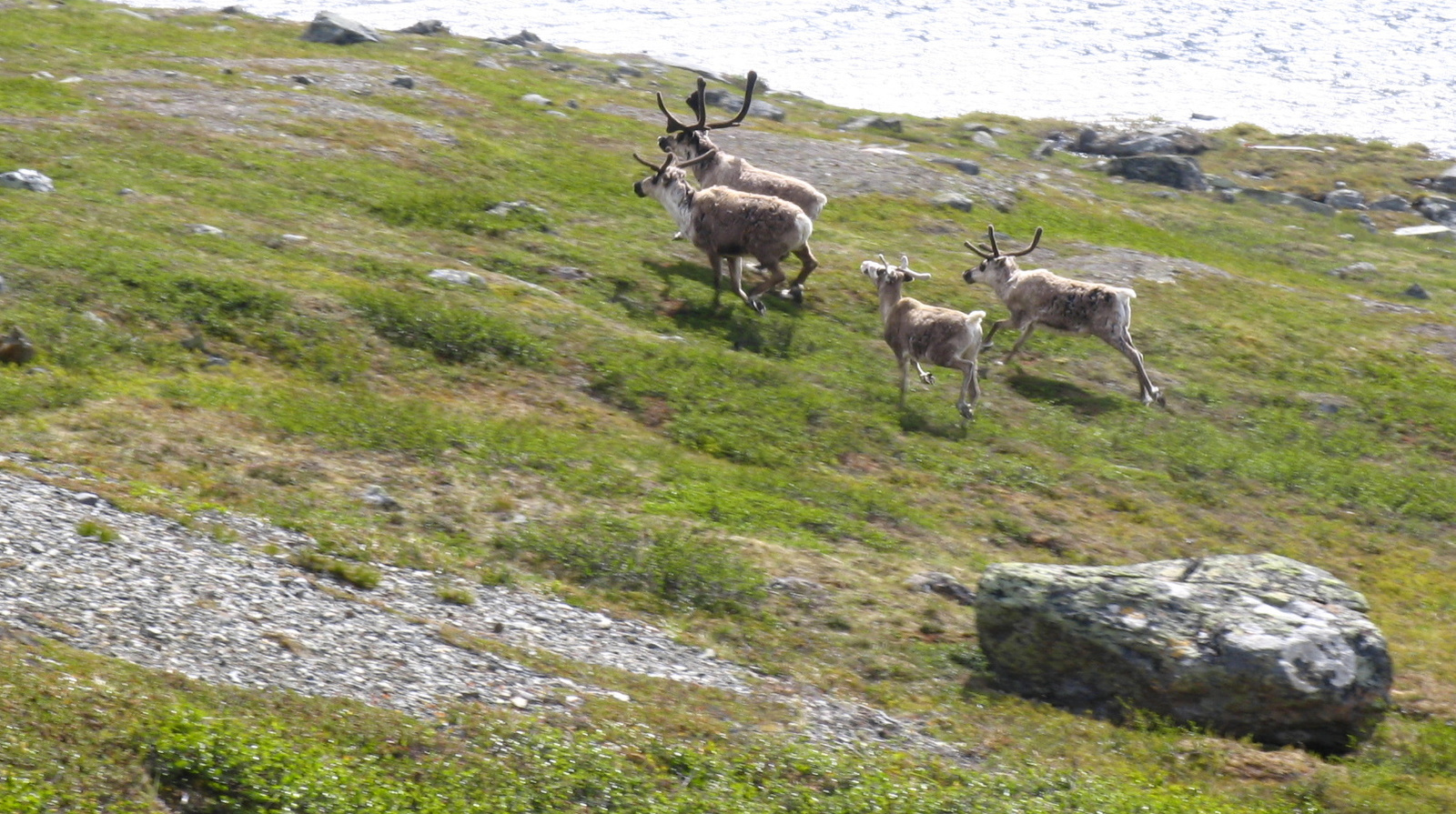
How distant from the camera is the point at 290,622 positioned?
11750mm

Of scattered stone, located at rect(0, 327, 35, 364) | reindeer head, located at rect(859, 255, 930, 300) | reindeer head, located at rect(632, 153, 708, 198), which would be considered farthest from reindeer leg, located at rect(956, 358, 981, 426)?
scattered stone, located at rect(0, 327, 35, 364)

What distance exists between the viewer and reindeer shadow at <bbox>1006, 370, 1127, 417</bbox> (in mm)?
23172

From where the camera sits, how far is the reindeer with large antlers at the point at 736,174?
25469 millimetres

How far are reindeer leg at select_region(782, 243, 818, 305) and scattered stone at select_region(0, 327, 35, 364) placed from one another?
41.9ft

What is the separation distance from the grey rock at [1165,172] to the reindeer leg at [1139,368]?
31684 millimetres

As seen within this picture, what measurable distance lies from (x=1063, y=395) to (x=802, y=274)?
506 cm

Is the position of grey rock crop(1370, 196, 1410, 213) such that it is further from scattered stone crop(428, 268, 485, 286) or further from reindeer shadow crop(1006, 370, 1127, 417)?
scattered stone crop(428, 268, 485, 286)

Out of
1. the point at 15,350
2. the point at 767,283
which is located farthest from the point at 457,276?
the point at 15,350

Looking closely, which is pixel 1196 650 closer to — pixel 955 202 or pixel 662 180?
pixel 662 180

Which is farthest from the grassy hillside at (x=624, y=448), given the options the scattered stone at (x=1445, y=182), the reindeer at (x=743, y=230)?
the scattered stone at (x=1445, y=182)

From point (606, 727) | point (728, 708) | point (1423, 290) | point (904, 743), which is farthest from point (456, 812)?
point (1423, 290)

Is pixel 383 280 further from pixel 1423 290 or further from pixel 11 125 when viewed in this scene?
pixel 1423 290

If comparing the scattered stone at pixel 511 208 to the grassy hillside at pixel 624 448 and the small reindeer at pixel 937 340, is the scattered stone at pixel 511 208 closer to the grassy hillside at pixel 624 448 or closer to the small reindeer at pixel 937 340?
the grassy hillside at pixel 624 448

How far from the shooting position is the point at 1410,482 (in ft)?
72.1
